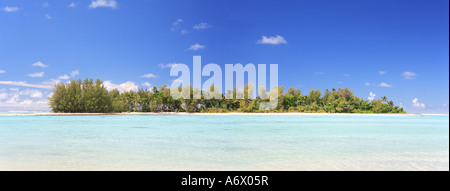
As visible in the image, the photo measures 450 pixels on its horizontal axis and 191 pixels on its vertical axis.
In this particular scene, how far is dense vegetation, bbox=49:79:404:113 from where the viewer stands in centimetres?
3562

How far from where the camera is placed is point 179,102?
44250mm

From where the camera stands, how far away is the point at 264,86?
45.2 meters

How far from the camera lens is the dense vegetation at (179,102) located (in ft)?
117

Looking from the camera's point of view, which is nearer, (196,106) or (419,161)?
(419,161)

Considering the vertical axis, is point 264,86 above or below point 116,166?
above

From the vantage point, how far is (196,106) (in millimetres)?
43969
